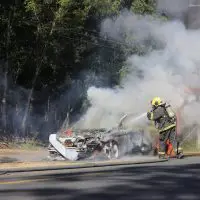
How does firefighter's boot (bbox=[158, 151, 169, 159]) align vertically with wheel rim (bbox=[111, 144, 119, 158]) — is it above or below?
below

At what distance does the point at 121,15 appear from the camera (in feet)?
81.1

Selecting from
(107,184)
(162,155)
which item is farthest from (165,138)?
(107,184)

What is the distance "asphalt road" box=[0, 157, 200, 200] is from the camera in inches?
410

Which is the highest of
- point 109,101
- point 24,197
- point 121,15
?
point 121,15

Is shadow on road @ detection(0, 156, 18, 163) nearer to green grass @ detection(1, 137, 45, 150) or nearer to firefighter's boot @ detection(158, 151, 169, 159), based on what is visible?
firefighter's boot @ detection(158, 151, 169, 159)

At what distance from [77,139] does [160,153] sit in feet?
9.24

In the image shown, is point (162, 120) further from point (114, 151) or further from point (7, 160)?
point (7, 160)

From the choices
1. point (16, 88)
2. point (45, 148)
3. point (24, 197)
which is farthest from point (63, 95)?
point (24, 197)

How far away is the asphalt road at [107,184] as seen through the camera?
410 inches

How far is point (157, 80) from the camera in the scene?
877 inches

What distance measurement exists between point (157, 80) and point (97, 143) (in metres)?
4.77

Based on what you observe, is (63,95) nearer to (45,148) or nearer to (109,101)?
(45,148)

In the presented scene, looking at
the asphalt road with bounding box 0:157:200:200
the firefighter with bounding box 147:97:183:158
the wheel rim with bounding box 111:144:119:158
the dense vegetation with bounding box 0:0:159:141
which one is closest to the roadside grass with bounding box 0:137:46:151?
the dense vegetation with bounding box 0:0:159:141

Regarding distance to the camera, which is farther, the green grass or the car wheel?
the green grass
